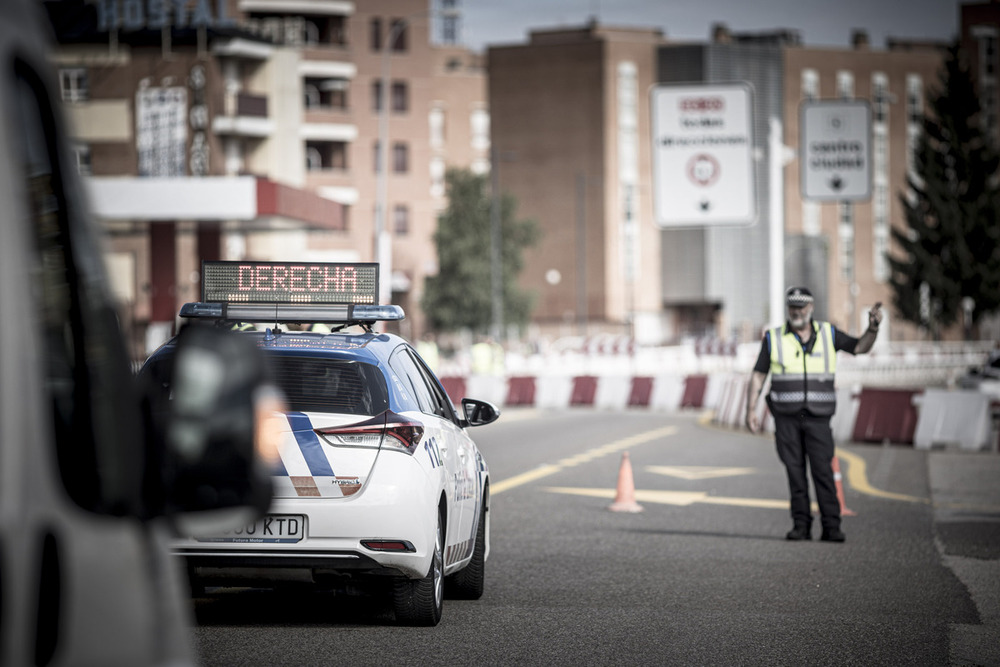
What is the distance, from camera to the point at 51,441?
2531 mm

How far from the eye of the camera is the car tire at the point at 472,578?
9.27 metres

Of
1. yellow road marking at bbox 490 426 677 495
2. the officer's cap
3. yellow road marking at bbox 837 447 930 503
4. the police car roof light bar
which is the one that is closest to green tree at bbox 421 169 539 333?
yellow road marking at bbox 490 426 677 495

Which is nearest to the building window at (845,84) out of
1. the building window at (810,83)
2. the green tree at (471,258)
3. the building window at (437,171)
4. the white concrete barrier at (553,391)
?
the building window at (810,83)

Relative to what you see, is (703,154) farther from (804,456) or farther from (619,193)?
(619,193)

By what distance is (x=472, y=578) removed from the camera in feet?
30.6

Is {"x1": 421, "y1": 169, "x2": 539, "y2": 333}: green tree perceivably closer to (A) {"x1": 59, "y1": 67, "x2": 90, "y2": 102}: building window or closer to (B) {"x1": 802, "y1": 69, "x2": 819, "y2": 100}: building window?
(A) {"x1": 59, "y1": 67, "x2": 90, "y2": 102}: building window

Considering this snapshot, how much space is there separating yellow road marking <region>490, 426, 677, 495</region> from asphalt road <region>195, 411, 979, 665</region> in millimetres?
351

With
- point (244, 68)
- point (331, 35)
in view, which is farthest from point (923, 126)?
point (244, 68)

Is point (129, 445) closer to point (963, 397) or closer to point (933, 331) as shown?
point (963, 397)

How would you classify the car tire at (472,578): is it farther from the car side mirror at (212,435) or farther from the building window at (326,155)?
the building window at (326,155)

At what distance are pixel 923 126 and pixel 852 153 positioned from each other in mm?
74830

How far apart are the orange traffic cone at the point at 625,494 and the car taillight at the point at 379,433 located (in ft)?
23.2

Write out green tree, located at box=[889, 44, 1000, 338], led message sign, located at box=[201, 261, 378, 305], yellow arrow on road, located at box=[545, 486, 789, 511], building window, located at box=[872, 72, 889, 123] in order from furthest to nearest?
1. building window, located at box=[872, 72, 889, 123]
2. green tree, located at box=[889, 44, 1000, 338]
3. yellow arrow on road, located at box=[545, 486, 789, 511]
4. led message sign, located at box=[201, 261, 378, 305]

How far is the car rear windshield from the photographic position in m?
7.82
